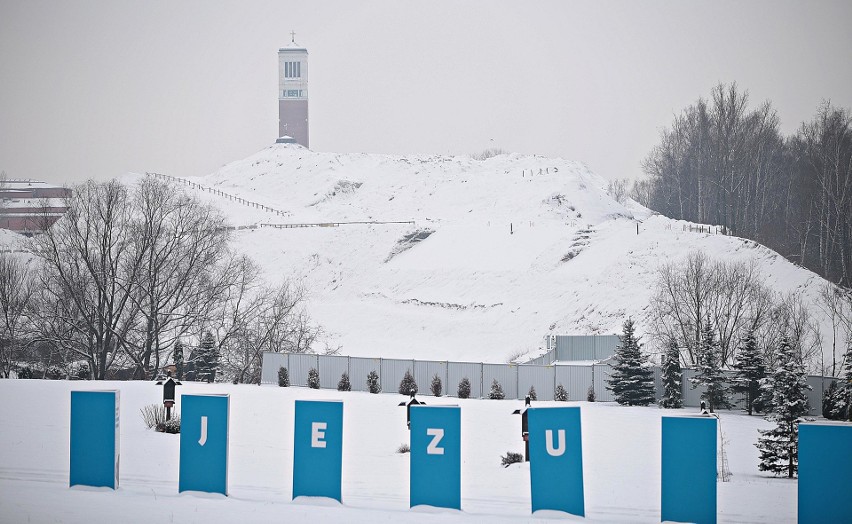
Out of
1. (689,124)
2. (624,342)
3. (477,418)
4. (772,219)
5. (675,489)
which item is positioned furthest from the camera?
(689,124)

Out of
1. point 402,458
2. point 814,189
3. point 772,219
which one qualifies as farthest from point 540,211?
point 402,458

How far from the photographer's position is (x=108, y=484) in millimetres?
11680

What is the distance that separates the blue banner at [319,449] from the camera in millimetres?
11312

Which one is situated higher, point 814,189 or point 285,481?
point 814,189

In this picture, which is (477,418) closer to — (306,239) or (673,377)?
(673,377)

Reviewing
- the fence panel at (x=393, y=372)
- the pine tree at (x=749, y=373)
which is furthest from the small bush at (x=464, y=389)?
the pine tree at (x=749, y=373)

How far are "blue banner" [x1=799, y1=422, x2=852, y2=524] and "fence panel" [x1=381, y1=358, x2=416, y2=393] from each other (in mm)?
22036

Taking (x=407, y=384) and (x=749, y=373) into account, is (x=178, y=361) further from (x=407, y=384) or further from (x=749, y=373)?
(x=749, y=373)

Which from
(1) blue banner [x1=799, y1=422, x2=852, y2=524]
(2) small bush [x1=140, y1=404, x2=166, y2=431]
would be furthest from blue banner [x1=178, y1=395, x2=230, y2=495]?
(1) blue banner [x1=799, y1=422, x2=852, y2=524]

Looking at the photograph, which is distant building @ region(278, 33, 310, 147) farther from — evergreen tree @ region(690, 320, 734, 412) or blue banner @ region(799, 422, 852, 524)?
blue banner @ region(799, 422, 852, 524)

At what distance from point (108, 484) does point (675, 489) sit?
23.9 feet

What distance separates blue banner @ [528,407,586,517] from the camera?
10.9 m

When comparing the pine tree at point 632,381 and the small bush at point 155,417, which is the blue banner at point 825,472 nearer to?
the small bush at point 155,417

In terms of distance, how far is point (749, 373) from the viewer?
28672 mm
